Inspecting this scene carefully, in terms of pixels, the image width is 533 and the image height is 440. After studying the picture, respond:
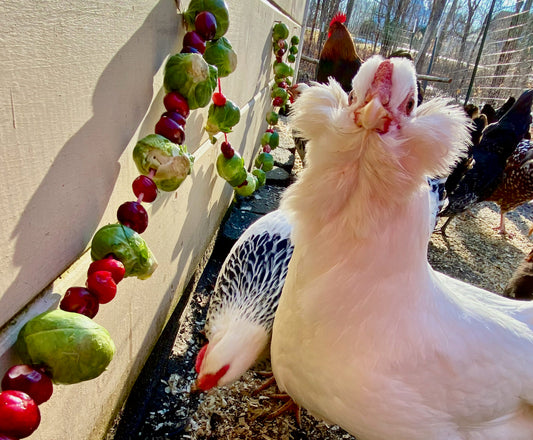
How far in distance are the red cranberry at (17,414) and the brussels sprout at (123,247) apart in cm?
26

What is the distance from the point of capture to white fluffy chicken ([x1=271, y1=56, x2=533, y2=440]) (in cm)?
75

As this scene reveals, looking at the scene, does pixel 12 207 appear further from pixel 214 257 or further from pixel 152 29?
pixel 214 257

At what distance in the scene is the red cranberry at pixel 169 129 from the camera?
850mm

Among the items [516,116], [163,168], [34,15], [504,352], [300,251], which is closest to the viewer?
[34,15]

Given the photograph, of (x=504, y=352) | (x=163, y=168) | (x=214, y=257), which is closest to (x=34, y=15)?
(x=163, y=168)

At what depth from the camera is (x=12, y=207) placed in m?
0.55

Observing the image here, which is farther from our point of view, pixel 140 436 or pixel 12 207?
pixel 140 436

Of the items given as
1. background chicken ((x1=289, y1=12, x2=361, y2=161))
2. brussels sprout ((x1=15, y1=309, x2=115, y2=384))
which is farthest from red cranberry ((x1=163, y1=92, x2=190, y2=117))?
background chicken ((x1=289, y1=12, x2=361, y2=161))

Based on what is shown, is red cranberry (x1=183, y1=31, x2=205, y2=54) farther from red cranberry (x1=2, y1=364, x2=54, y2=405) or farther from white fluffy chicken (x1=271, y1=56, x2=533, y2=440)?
red cranberry (x1=2, y1=364, x2=54, y2=405)

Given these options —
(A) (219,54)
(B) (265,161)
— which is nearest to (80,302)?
(A) (219,54)

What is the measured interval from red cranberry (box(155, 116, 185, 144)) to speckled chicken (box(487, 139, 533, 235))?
3.36 metres

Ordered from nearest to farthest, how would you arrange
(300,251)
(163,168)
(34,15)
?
(34,15) → (163,168) → (300,251)

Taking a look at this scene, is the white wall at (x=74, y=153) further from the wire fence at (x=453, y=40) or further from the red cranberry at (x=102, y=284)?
the wire fence at (x=453, y=40)

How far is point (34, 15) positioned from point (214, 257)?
6.04 ft
